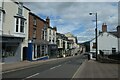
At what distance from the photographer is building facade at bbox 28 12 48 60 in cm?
4159

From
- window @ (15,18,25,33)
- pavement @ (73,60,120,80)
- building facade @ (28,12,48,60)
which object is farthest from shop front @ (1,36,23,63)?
pavement @ (73,60,120,80)

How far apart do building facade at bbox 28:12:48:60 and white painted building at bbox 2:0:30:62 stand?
2.33 metres

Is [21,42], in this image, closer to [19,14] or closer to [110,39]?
[19,14]

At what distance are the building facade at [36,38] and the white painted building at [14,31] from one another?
233cm

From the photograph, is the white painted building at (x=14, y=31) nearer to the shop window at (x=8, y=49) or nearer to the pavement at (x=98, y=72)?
the shop window at (x=8, y=49)

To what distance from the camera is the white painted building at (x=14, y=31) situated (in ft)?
105

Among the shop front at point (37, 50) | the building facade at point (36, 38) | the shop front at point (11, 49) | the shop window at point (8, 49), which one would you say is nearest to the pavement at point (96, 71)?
the shop front at point (11, 49)

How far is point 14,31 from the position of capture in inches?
1355

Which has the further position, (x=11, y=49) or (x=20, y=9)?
(x=20, y=9)

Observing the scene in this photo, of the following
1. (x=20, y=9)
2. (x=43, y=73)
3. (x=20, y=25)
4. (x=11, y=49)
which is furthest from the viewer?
(x=20, y=9)

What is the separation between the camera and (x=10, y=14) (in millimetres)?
33562

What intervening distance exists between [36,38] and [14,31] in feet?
39.4

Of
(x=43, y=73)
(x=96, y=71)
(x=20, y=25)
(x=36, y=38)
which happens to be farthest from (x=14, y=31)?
(x=96, y=71)

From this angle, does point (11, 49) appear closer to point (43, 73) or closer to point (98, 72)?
point (43, 73)
